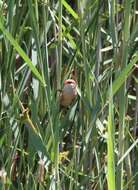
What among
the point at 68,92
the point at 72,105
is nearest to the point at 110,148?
the point at 68,92

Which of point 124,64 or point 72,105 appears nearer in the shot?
point 124,64

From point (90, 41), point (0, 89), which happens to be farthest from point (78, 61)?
point (0, 89)

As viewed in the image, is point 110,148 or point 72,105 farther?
point 72,105

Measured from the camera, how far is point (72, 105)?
97 centimetres

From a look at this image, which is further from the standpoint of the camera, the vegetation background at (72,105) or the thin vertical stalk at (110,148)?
the vegetation background at (72,105)

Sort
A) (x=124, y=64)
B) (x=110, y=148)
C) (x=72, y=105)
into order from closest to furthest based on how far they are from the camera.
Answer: (x=110, y=148), (x=124, y=64), (x=72, y=105)

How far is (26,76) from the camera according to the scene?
1.02 m

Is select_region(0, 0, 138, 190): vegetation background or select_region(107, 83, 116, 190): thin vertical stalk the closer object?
select_region(107, 83, 116, 190): thin vertical stalk

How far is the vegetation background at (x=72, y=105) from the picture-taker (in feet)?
2.68

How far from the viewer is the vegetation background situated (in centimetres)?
82

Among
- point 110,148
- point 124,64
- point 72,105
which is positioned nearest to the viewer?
point 110,148

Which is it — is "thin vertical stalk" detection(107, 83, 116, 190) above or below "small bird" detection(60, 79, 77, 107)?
below

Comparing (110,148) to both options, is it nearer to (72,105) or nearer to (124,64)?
(124,64)

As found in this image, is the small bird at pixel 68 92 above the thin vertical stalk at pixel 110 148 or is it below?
above
